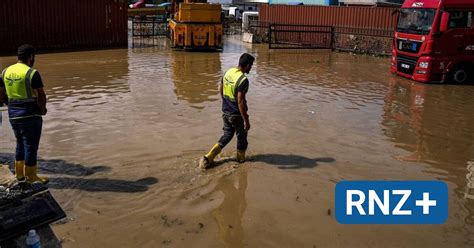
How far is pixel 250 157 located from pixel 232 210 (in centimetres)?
195

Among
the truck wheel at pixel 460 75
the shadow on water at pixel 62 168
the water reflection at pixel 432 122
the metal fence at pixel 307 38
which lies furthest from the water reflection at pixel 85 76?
the metal fence at pixel 307 38

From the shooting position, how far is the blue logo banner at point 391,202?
197 inches

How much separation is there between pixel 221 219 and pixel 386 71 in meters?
14.7

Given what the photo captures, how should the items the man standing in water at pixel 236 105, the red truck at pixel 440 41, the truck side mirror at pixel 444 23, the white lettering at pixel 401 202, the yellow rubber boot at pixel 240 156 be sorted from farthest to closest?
the red truck at pixel 440 41
the truck side mirror at pixel 444 23
the yellow rubber boot at pixel 240 156
the man standing in water at pixel 236 105
the white lettering at pixel 401 202

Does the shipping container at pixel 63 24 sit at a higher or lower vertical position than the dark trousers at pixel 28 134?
higher

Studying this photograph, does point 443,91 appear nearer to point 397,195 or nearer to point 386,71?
point 386,71

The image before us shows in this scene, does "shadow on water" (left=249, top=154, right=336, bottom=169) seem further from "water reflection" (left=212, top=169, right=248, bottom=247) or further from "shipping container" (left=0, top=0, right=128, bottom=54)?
"shipping container" (left=0, top=0, right=128, bottom=54)

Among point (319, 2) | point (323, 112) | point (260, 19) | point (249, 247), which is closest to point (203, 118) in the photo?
point (323, 112)

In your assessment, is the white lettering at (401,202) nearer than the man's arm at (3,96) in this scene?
Yes

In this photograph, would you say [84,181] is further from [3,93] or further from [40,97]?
[3,93]

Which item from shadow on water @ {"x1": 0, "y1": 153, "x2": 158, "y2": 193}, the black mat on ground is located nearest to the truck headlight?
shadow on water @ {"x1": 0, "y1": 153, "x2": 158, "y2": 193}

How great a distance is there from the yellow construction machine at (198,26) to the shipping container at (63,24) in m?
3.62

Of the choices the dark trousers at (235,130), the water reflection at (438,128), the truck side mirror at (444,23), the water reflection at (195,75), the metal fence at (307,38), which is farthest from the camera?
the metal fence at (307,38)

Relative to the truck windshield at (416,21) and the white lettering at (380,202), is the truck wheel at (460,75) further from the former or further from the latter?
the white lettering at (380,202)
